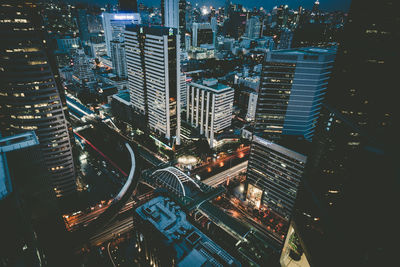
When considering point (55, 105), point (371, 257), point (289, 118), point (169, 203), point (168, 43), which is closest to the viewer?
point (371, 257)

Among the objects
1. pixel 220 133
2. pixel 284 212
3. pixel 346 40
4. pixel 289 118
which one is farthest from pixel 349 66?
pixel 220 133

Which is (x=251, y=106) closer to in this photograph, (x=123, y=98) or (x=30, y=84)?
(x=123, y=98)

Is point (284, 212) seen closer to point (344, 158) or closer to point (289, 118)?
point (289, 118)

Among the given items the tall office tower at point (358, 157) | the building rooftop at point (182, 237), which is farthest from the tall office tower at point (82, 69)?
the tall office tower at point (358, 157)

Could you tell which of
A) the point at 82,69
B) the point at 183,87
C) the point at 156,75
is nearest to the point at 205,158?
the point at 156,75

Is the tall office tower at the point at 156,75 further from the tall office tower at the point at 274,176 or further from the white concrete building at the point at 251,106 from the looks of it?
the white concrete building at the point at 251,106
